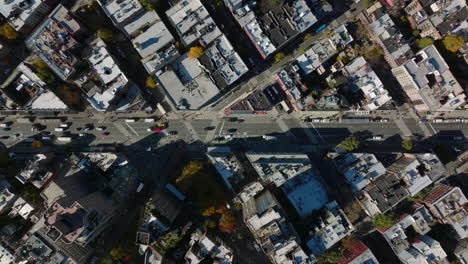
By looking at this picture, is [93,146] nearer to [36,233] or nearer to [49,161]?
[49,161]

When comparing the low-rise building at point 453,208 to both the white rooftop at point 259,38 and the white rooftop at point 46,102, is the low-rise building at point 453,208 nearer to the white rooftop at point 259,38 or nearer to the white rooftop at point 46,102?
the white rooftop at point 259,38

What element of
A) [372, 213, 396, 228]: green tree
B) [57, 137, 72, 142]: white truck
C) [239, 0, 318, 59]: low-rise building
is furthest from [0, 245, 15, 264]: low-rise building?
[372, 213, 396, 228]: green tree

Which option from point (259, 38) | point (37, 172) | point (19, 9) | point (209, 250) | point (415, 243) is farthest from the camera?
point (415, 243)

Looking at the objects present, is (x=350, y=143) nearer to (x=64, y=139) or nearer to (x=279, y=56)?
(x=279, y=56)

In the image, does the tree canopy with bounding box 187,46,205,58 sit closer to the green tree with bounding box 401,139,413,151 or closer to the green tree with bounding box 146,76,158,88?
the green tree with bounding box 146,76,158,88

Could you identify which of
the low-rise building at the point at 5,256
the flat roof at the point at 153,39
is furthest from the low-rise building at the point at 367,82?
the low-rise building at the point at 5,256

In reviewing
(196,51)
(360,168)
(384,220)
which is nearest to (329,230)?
(384,220)
